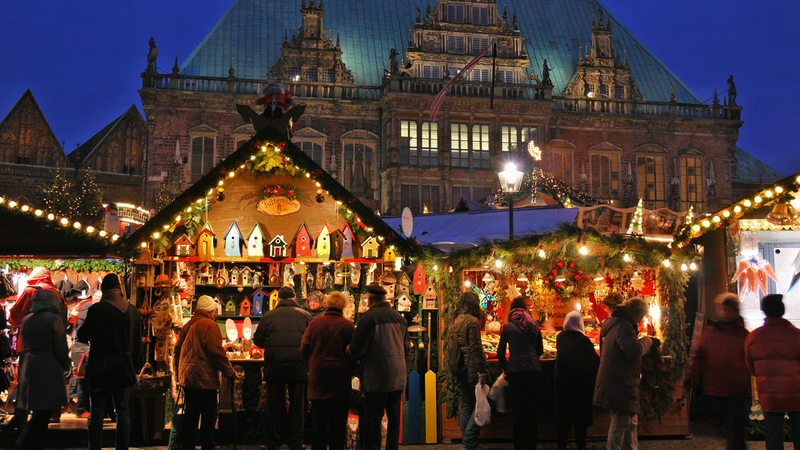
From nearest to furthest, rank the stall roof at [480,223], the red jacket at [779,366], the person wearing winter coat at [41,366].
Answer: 1. the red jacket at [779,366]
2. the person wearing winter coat at [41,366]
3. the stall roof at [480,223]

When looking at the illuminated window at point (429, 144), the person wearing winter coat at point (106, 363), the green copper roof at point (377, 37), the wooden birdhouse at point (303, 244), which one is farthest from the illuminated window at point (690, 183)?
the person wearing winter coat at point (106, 363)

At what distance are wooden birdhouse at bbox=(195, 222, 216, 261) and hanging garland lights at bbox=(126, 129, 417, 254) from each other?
0.53 ft

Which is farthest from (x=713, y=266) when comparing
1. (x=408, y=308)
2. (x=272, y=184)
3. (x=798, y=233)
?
(x=272, y=184)

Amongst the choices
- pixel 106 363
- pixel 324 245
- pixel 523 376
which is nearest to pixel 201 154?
pixel 324 245

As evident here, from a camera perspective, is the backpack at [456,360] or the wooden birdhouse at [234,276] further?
the wooden birdhouse at [234,276]

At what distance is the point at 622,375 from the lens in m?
7.34

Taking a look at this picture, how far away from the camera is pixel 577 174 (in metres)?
30.9

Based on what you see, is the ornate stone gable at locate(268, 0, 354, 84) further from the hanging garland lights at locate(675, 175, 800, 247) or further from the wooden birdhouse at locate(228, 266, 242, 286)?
the hanging garland lights at locate(675, 175, 800, 247)

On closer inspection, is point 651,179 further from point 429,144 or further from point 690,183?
point 429,144

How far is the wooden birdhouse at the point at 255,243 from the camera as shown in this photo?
1009cm

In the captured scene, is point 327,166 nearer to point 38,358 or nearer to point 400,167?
point 400,167

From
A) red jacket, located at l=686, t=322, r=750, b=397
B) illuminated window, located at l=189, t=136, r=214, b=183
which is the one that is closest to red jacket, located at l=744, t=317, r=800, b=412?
red jacket, located at l=686, t=322, r=750, b=397

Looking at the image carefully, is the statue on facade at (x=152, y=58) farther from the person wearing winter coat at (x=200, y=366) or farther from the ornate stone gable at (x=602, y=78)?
the person wearing winter coat at (x=200, y=366)

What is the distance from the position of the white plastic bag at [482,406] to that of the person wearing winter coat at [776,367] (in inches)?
106
